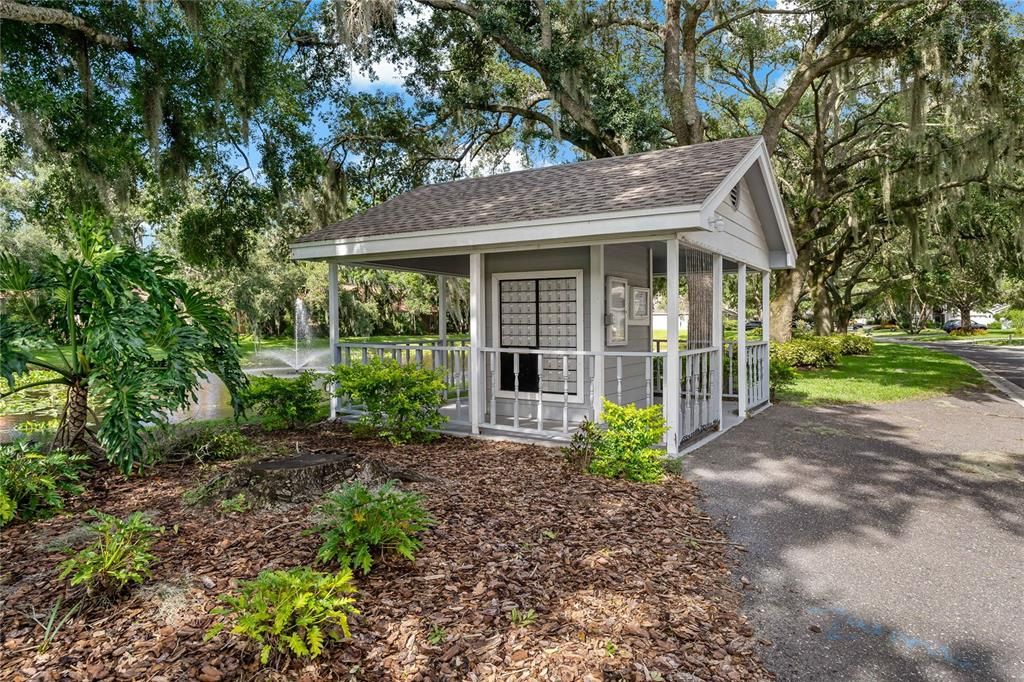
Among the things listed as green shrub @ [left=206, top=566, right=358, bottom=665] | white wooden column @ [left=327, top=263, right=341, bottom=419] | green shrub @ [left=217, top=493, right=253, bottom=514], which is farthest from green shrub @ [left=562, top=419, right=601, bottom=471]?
white wooden column @ [left=327, top=263, right=341, bottom=419]

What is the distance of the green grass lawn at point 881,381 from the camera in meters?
10.9

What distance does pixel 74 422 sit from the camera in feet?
16.9

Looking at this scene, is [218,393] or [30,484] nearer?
[30,484]

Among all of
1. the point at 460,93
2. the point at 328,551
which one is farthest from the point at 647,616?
the point at 460,93

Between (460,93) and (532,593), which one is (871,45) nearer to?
(460,93)

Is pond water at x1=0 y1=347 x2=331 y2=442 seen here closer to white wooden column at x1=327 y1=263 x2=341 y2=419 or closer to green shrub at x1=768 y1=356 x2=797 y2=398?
white wooden column at x1=327 y1=263 x2=341 y2=419

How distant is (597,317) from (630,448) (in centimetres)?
247

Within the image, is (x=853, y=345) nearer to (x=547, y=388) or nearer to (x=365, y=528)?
(x=547, y=388)

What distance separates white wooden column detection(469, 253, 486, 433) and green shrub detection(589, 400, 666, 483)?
7.71 ft

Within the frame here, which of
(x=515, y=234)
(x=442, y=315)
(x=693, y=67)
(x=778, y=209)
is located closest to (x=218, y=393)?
(x=442, y=315)

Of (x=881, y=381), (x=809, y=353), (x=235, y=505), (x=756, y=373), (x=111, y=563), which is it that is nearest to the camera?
(x=111, y=563)

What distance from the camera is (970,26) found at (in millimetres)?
11578

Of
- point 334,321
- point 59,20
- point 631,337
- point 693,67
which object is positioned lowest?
point 631,337

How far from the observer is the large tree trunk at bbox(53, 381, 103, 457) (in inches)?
199
